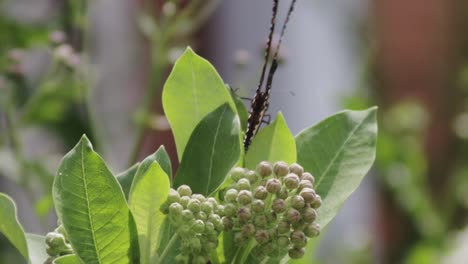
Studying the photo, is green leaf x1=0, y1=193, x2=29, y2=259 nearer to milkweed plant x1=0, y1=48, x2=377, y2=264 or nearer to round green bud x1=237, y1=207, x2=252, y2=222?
milkweed plant x1=0, y1=48, x2=377, y2=264

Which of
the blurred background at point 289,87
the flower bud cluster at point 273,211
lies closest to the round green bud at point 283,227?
the flower bud cluster at point 273,211

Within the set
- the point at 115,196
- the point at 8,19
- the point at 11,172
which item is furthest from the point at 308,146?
the point at 8,19

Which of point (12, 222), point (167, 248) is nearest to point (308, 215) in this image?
point (167, 248)

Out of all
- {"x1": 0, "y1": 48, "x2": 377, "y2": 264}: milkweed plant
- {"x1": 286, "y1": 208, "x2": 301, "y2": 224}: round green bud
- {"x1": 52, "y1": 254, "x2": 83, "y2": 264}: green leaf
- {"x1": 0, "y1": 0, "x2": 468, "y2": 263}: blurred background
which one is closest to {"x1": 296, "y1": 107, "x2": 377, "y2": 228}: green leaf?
{"x1": 0, "y1": 48, "x2": 377, "y2": 264}: milkweed plant

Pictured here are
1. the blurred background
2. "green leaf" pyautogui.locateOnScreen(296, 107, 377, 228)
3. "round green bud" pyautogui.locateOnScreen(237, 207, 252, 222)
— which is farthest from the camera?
the blurred background

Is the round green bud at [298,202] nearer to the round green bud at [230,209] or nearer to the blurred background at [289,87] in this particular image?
the round green bud at [230,209]
